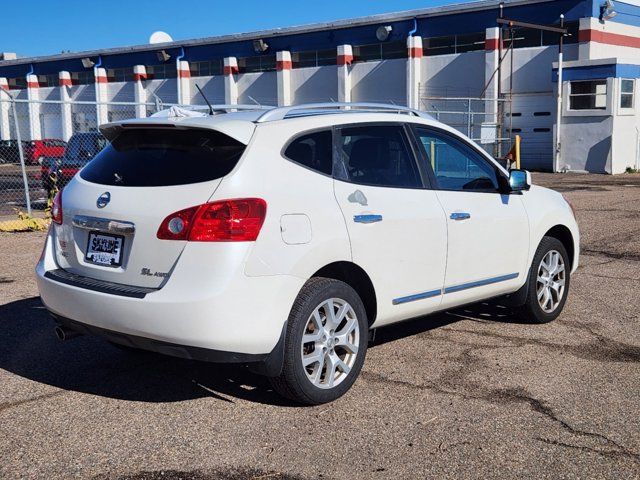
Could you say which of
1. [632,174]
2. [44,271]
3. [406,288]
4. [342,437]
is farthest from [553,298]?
[632,174]

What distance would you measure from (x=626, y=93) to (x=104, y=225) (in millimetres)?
28771

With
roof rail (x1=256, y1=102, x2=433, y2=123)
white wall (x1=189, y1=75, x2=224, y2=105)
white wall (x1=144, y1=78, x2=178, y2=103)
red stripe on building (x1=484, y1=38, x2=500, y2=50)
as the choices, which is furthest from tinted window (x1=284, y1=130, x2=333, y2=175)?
white wall (x1=144, y1=78, x2=178, y2=103)

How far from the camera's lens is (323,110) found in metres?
5.39

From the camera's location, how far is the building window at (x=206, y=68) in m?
45.8

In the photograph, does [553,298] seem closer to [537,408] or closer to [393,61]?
[537,408]

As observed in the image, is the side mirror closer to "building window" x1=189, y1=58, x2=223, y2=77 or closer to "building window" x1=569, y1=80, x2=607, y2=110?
"building window" x1=569, y1=80, x2=607, y2=110

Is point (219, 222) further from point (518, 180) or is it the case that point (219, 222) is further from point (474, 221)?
point (518, 180)

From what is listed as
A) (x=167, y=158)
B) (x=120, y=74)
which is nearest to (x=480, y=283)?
Answer: (x=167, y=158)

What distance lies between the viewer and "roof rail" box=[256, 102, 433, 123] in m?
4.95

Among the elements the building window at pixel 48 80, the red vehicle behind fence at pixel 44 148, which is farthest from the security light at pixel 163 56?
the red vehicle behind fence at pixel 44 148

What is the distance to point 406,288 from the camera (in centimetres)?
534

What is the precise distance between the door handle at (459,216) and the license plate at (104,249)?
7.72ft

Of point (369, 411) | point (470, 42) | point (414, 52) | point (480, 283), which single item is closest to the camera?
point (369, 411)

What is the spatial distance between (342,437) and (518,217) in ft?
9.04
